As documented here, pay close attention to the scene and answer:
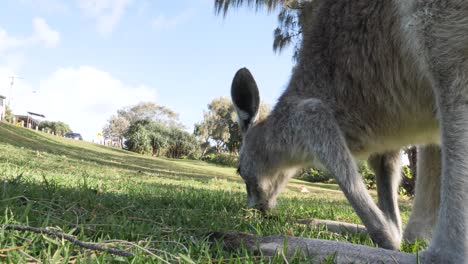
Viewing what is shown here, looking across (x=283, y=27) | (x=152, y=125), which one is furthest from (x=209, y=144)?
(x=283, y=27)

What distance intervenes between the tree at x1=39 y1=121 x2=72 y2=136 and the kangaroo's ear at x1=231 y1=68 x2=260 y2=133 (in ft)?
217

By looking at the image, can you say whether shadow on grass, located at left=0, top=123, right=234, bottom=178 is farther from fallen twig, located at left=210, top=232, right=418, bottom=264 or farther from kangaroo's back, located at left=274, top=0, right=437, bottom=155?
fallen twig, located at left=210, top=232, right=418, bottom=264

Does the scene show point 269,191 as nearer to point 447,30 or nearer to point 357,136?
point 357,136

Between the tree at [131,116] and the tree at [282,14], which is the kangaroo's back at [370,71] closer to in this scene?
the tree at [282,14]

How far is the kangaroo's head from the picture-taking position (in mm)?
3553

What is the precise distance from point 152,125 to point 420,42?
42.5 m

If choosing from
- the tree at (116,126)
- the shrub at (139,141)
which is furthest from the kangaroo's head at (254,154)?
the tree at (116,126)

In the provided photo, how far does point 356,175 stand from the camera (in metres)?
2.63

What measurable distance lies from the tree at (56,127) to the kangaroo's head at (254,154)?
217 feet

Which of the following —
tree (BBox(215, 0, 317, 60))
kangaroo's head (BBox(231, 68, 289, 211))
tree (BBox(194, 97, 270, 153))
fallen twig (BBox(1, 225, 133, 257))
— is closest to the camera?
fallen twig (BBox(1, 225, 133, 257))

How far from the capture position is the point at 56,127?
6712cm

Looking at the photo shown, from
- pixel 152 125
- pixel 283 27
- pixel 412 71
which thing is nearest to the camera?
pixel 412 71

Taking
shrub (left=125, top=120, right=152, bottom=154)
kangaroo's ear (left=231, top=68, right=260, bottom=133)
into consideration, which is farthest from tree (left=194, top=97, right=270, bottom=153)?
kangaroo's ear (left=231, top=68, right=260, bottom=133)

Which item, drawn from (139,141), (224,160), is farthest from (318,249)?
(139,141)
